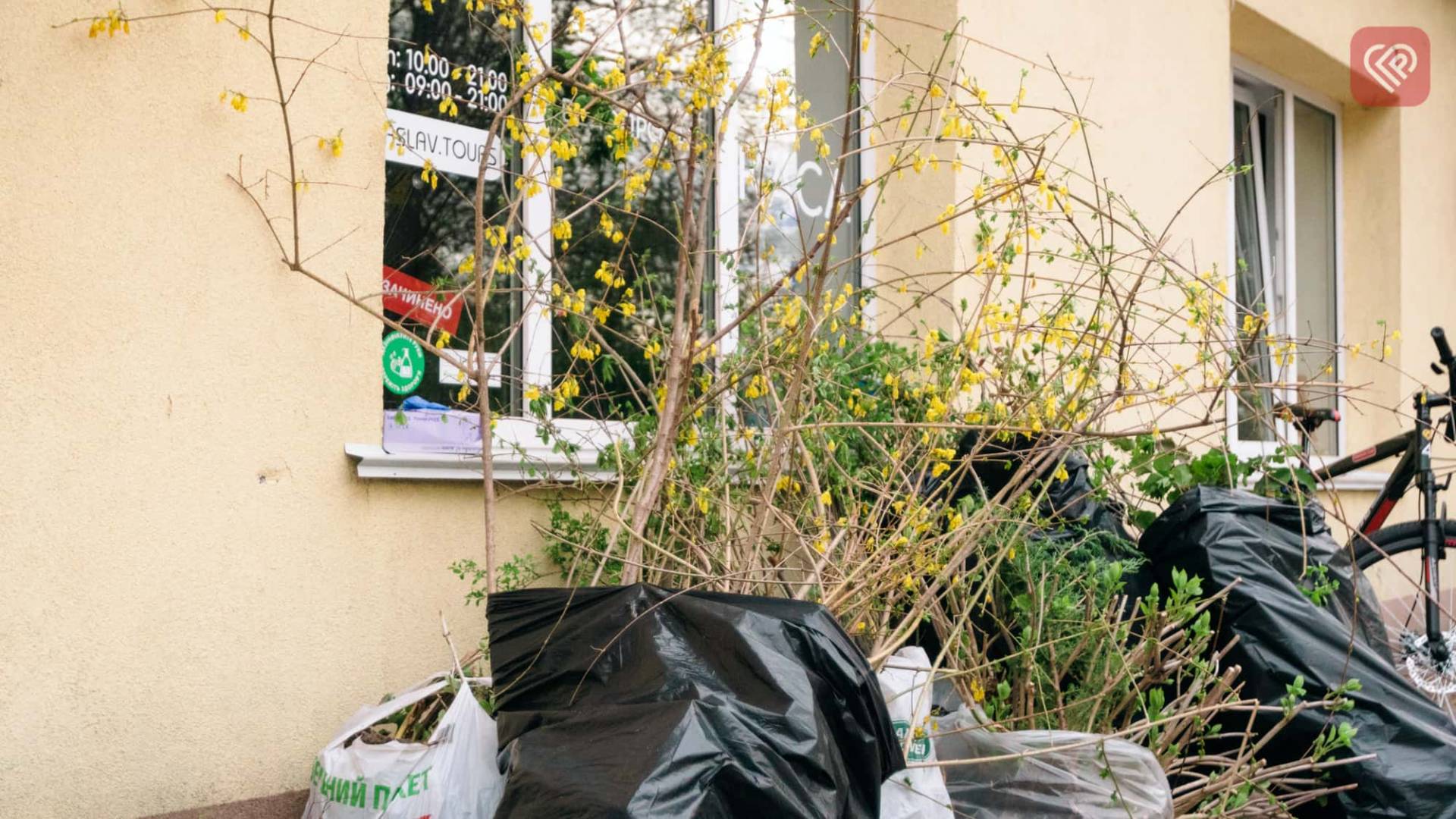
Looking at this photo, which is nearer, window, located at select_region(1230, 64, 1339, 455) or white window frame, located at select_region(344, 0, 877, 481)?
white window frame, located at select_region(344, 0, 877, 481)

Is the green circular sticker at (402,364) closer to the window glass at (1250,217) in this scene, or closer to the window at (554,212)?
the window at (554,212)

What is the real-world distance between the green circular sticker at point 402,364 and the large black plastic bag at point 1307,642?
6.27 feet

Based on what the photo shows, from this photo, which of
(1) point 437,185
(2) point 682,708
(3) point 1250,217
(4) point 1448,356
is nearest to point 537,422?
(1) point 437,185

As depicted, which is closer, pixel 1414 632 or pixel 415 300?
pixel 415 300

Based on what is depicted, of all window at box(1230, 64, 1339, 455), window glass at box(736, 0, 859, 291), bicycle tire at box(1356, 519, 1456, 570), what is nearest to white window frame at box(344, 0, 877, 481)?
window glass at box(736, 0, 859, 291)

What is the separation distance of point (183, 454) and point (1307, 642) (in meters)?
2.48

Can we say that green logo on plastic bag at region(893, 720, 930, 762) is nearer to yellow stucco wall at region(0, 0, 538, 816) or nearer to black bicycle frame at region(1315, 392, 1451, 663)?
yellow stucco wall at region(0, 0, 538, 816)

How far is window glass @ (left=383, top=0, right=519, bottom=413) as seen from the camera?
301cm

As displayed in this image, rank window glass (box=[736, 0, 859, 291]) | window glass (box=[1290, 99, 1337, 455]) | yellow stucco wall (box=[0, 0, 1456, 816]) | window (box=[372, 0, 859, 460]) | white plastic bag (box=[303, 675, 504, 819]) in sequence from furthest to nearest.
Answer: window glass (box=[1290, 99, 1337, 455])
window glass (box=[736, 0, 859, 291])
window (box=[372, 0, 859, 460])
yellow stucco wall (box=[0, 0, 1456, 816])
white plastic bag (box=[303, 675, 504, 819])

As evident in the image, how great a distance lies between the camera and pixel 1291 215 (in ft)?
21.9

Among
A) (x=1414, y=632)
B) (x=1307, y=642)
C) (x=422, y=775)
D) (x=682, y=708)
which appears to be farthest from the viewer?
(x=1414, y=632)

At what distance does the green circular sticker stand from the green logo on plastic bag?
1407 millimetres

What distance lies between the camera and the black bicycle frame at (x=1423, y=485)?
4.02 m

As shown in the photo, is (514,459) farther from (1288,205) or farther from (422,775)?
(1288,205)
